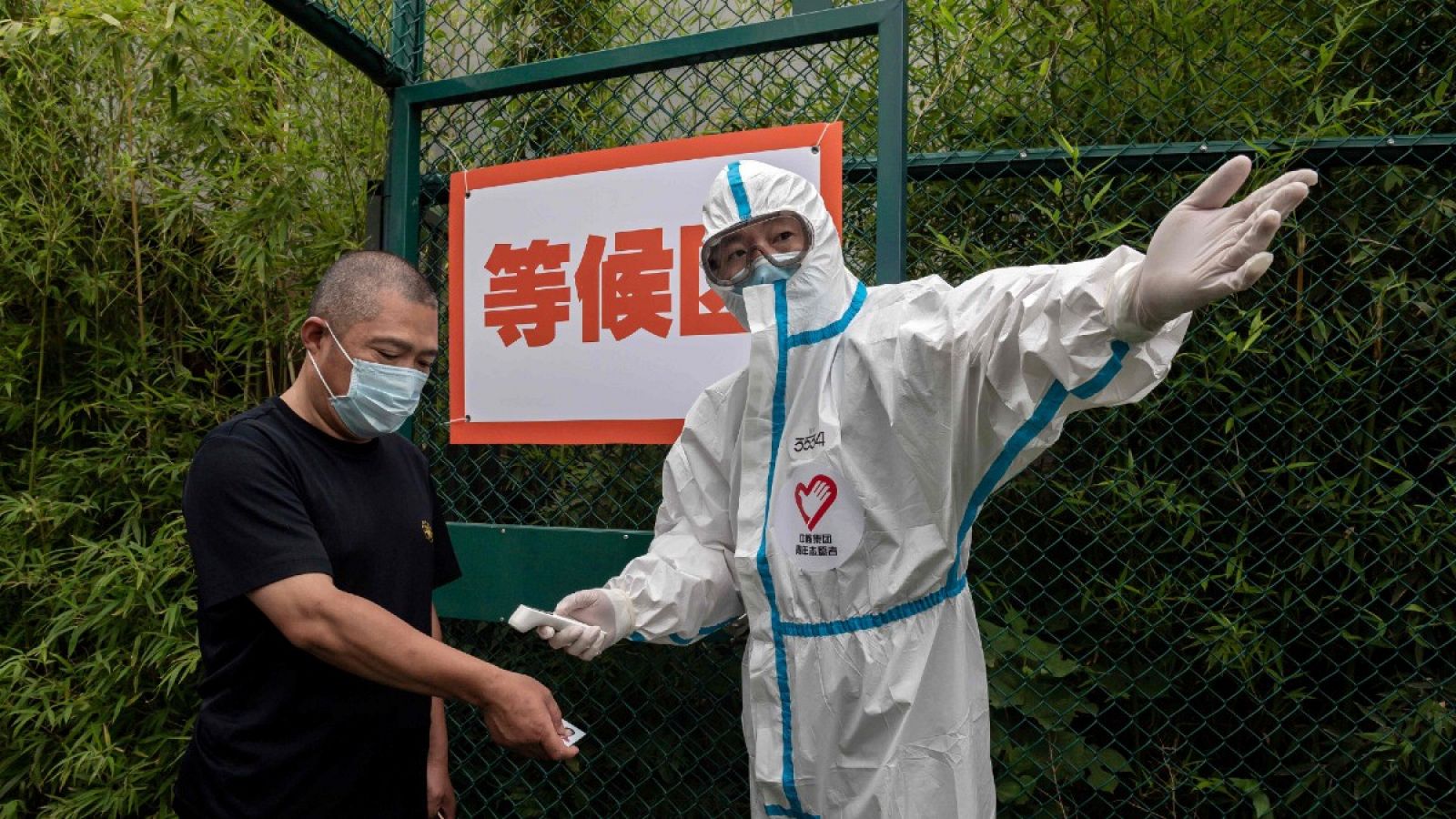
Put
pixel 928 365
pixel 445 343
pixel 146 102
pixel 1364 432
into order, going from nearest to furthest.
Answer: pixel 928 365 < pixel 1364 432 < pixel 445 343 < pixel 146 102

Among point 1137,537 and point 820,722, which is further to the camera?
point 1137,537

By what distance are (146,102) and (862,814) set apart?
3.05m

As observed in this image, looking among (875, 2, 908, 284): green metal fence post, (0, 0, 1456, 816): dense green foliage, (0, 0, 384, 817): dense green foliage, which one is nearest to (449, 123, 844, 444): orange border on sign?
(875, 2, 908, 284): green metal fence post

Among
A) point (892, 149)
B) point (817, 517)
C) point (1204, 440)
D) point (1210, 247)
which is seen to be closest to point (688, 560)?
point (817, 517)

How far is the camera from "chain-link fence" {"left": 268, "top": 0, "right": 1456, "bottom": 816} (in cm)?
244

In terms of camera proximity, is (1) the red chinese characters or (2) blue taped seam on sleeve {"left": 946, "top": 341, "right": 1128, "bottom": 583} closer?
(2) blue taped seam on sleeve {"left": 946, "top": 341, "right": 1128, "bottom": 583}

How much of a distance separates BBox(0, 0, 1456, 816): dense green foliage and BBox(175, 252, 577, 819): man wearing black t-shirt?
857 mm

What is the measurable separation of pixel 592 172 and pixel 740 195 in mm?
749

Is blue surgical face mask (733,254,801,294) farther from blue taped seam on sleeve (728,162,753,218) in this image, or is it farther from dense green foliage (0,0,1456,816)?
dense green foliage (0,0,1456,816)

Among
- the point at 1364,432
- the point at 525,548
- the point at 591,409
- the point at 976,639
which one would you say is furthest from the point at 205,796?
the point at 1364,432

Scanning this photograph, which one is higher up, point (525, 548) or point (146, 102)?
point (146, 102)

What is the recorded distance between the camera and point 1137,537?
262cm

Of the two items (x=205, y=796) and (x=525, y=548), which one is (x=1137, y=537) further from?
(x=205, y=796)

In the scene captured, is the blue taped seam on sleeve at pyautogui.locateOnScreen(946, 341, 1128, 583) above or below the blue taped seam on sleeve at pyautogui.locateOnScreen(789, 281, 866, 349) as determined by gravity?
below
